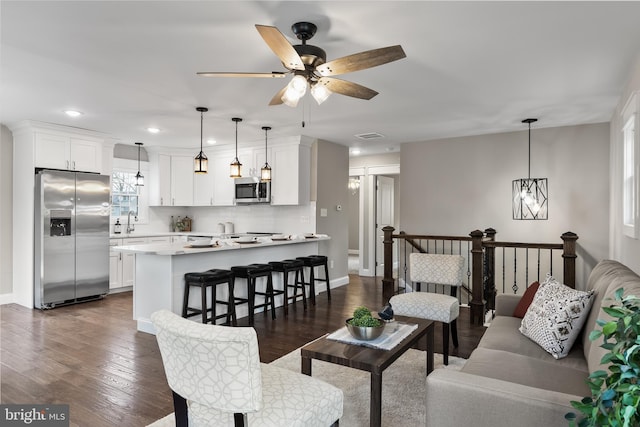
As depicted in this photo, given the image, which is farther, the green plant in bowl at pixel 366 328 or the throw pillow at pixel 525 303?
the throw pillow at pixel 525 303

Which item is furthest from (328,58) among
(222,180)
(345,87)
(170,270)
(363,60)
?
(222,180)

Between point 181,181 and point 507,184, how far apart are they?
18.7 ft

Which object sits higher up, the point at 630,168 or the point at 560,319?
the point at 630,168

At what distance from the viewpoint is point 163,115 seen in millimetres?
4832

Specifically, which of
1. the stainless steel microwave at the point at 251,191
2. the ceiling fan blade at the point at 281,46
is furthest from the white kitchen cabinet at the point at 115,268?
the ceiling fan blade at the point at 281,46

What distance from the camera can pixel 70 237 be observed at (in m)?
5.44

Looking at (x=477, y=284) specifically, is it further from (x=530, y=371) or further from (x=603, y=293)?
(x=530, y=371)

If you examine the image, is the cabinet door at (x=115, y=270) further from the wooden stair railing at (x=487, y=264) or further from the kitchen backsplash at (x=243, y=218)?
the wooden stair railing at (x=487, y=264)

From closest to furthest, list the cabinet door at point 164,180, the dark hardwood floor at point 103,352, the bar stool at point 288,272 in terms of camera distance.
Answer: the dark hardwood floor at point 103,352, the bar stool at point 288,272, the cabinet door at point 164,180

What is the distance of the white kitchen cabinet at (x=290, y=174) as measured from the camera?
6215mm

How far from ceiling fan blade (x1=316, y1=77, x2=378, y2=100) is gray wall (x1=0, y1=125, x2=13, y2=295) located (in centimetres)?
519

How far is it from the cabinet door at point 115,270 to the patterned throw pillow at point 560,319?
5863 millimetres

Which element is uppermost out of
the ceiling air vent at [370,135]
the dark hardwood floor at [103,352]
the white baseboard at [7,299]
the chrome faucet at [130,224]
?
the ceiling air vent at [370,135]

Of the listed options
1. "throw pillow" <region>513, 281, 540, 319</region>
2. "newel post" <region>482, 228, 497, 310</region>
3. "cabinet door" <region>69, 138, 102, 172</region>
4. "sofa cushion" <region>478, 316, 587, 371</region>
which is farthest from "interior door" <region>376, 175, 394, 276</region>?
"sofa cushion" <region>478, 316, 587, 371</region>
